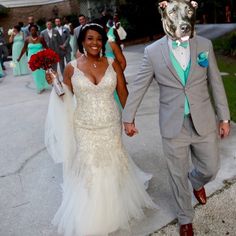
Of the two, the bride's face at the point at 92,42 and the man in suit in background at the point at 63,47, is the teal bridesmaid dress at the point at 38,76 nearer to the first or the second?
the man in suit in background at the point at 63,47

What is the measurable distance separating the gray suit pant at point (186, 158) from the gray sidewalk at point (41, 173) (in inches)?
15.2

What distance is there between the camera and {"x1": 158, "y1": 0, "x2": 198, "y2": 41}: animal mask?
3121 millimetres

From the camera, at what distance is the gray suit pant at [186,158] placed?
336 cm

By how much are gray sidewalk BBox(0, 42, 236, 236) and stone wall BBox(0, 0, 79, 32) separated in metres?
19.2

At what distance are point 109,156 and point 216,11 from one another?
81.4ft

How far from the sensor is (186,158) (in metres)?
3.43

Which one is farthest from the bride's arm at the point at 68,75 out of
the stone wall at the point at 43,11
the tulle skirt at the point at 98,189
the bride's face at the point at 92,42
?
the stone wall at the point at 43,11

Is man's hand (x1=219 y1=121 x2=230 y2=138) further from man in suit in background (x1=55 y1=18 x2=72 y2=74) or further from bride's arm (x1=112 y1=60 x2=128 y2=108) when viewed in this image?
man in suit in background (x1=55 y1=18 x2=72 y2=74)

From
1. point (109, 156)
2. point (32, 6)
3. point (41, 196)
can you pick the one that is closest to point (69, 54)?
point (41, 196)

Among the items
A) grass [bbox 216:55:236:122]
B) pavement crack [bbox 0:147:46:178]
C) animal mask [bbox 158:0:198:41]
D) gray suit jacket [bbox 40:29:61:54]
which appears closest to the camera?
animal mask [bbox 158:0:198:41]

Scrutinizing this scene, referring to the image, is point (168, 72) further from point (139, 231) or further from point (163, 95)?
point (139, 231)

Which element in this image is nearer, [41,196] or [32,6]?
[41,196]

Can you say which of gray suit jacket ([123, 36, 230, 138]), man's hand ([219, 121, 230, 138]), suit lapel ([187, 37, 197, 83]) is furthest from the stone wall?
man's hand ([219, 121, 230, 138])

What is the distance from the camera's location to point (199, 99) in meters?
3.28
